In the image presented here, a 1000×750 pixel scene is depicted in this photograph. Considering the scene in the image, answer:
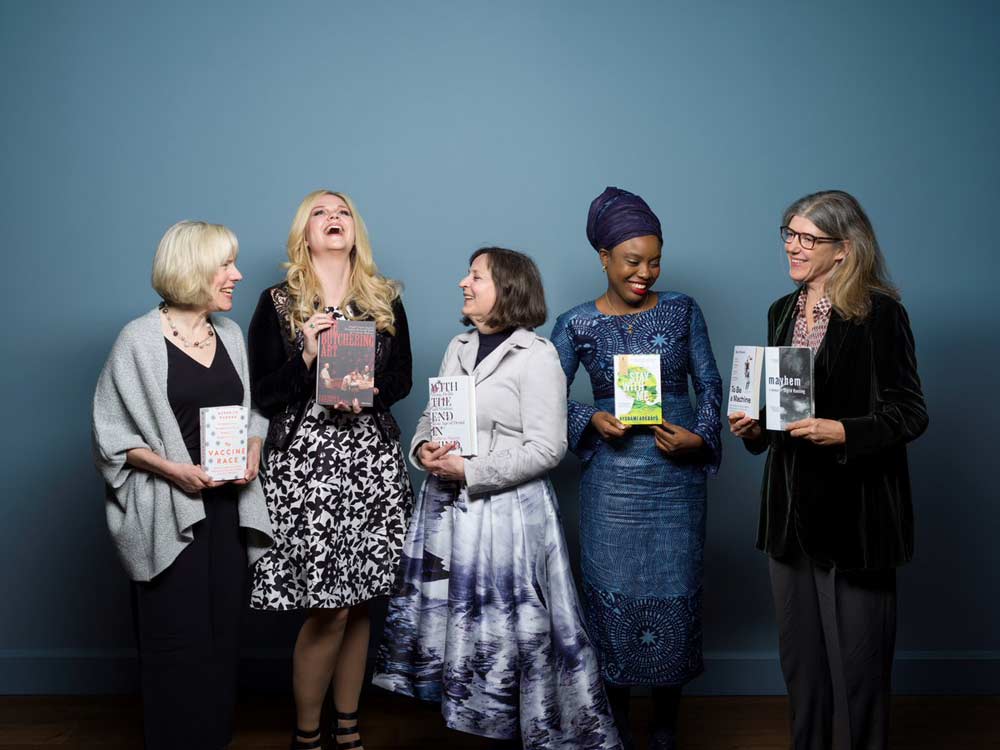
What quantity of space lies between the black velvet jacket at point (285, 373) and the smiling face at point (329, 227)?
0.62ft

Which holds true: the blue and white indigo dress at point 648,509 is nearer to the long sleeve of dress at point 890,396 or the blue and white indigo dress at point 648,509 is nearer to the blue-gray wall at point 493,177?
the long sleeve of dress at point 890,396

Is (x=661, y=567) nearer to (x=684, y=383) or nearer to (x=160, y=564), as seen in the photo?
(x=684, y=383)

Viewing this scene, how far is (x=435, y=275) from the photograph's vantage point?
12.0 feet

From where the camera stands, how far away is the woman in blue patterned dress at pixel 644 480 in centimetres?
273

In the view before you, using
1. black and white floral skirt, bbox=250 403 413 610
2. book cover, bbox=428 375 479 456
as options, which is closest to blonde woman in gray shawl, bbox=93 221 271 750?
black and white floral skirt, bbox=250 403 413 610

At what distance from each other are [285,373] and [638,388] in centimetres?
111

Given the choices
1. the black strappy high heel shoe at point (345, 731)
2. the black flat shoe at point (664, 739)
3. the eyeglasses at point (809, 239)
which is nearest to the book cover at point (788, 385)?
the eyeglasses at point (809, 239)

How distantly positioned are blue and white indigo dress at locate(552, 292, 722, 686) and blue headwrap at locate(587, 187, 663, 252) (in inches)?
9.6

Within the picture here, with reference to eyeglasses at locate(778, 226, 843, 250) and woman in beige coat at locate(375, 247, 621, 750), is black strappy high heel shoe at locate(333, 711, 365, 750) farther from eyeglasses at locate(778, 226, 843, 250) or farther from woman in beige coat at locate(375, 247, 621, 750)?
eyeglasses at locate(778, 226, 843, 250)

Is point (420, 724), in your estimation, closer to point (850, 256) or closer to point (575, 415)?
point (575, 415)

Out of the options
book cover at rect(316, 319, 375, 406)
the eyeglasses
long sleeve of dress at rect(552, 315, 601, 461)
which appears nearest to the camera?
the eyeglasses

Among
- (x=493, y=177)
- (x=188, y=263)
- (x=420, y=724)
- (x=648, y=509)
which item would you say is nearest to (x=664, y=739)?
(x=648, y=509)

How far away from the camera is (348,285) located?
2879 millimetres

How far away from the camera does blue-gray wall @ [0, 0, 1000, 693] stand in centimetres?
360
